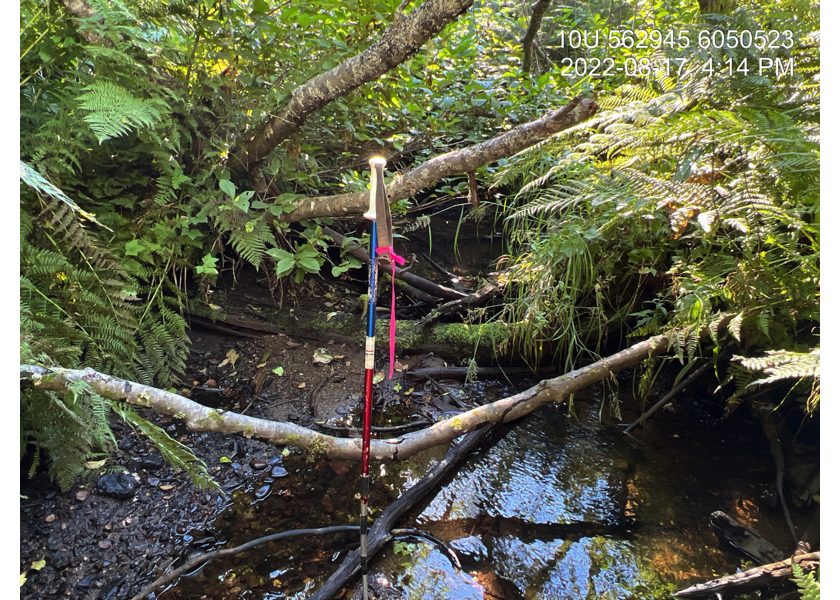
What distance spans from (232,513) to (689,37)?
355cm

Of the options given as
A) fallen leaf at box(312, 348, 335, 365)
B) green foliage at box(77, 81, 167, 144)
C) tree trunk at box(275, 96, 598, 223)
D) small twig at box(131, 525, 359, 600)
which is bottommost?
small twig at box(131, 525, 359, 600)

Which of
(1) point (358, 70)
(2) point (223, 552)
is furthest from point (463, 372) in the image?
(1) point (358, 70)

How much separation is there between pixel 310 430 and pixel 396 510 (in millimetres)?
592

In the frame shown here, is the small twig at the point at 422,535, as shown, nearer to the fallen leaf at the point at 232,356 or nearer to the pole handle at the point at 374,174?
the pole handle at the point at 374,174

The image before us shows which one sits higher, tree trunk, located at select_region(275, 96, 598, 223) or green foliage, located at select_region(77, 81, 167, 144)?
green foliage, located at select_region(77, 81, 167, 144)

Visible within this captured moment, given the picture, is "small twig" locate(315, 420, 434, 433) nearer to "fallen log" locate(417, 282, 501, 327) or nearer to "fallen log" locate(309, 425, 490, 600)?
"fallen log" locate(309, 425, 490, 600)

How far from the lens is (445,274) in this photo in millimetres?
4031

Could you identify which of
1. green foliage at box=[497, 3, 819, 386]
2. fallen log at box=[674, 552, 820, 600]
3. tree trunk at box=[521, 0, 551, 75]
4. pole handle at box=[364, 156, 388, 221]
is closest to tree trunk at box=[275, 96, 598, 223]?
green foliage at box=[497, 3, 819, 386]

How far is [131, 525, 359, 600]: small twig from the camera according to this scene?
176 cm

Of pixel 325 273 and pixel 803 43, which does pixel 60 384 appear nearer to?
pixel 325 273

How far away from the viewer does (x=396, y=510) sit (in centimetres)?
215

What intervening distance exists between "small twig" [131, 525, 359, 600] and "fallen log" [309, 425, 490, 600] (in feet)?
0.51

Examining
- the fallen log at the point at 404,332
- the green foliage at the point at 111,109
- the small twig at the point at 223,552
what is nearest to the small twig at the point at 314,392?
the fallen log at the point at 404,332

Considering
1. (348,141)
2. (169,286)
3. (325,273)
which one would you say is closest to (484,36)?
(348,141)
